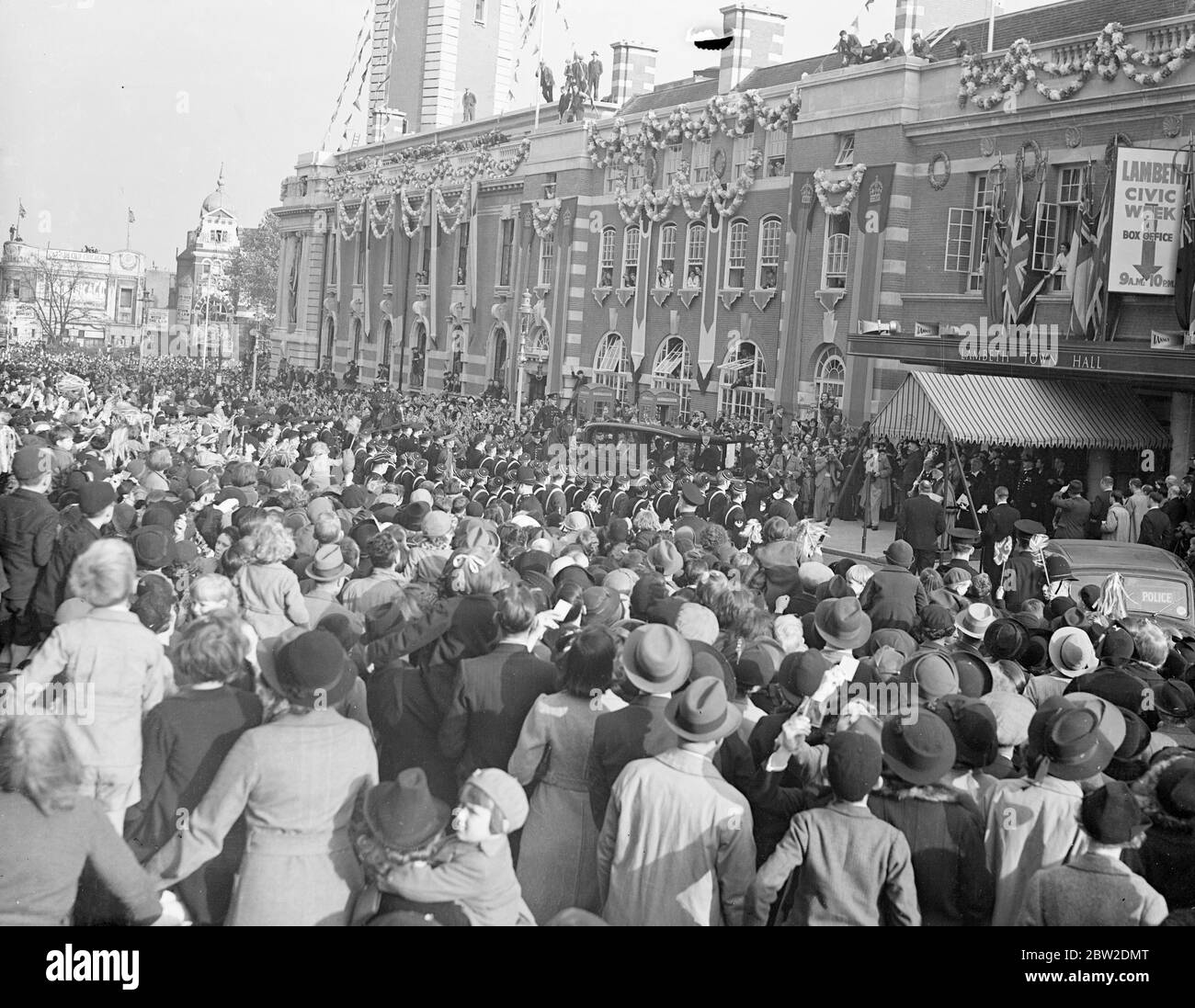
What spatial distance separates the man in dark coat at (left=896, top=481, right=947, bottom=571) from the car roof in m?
3.05

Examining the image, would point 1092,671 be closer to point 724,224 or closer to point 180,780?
point 180,780

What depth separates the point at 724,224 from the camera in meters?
33.3

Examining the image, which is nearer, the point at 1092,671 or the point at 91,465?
the point at 1092,671

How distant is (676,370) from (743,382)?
2.94m

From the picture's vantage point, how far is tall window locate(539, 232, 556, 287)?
4075 centimetres

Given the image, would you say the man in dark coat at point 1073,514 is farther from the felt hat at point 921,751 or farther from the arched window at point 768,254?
the arched window at point 768,254

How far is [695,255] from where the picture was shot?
3466 centimetres

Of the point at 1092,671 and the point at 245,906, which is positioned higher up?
the point at 1092,671

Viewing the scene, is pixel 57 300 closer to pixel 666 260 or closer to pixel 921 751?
pixel 666 260

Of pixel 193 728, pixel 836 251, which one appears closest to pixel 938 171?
pixel 836 251

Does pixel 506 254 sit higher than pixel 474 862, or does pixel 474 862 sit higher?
pixel 506 254
